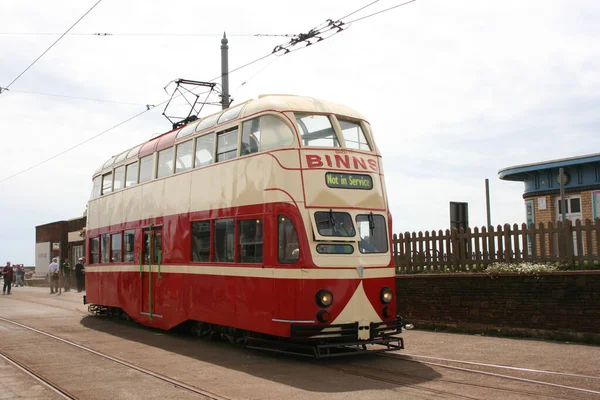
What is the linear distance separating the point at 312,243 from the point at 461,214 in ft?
20.1

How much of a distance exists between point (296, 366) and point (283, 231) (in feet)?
6.85

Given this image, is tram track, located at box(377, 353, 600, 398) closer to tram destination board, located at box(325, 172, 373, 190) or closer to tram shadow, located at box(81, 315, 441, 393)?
tram shadow, located at box(81, 315, 441, 393)

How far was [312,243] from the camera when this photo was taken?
10500 mm

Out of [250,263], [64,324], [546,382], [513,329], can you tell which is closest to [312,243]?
[250,263]

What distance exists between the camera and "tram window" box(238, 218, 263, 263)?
11109 mm

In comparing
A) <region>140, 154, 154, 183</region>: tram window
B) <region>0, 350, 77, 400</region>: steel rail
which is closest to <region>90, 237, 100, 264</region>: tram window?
<region>140, 154, 154, 183</region>: tram window

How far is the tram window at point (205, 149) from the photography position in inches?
510

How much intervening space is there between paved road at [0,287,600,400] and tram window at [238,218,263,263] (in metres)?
1.66

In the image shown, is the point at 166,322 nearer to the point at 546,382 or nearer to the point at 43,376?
the point at 43,376

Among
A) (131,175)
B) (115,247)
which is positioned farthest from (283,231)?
(115,247)

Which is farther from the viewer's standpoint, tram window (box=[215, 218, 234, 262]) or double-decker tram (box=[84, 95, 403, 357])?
tram window (box=[215, 218, 234, 262])

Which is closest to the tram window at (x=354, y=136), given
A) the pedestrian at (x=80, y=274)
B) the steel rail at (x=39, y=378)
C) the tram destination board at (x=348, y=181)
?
the tram destination board at (x=348, y=181)

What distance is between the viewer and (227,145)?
40.7 feet

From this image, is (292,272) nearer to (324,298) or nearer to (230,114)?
(324,298)
